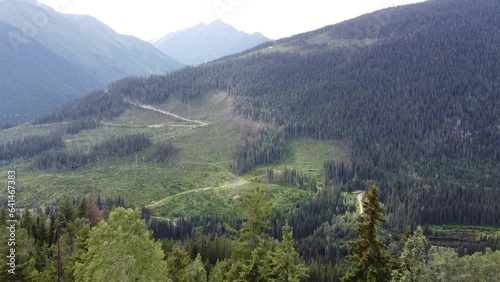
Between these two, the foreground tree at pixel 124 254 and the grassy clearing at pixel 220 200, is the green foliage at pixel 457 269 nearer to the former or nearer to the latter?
the foreground tree at pixel 124 254

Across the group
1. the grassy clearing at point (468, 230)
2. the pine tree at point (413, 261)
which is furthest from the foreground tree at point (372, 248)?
the grassy clearing at point (468, 230)

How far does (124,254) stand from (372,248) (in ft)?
70.3

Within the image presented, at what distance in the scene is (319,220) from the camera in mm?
156000

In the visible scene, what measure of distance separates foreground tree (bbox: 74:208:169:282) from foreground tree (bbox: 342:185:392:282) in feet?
58.1

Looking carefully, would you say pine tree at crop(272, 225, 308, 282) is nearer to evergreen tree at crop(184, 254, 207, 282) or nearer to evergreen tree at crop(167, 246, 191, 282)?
evergreen tree at crop(184, 254, 207, 282)

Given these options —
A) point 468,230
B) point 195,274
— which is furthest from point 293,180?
point 195,274

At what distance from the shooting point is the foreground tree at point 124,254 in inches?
1398

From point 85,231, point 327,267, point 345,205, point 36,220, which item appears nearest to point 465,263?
point 85,231

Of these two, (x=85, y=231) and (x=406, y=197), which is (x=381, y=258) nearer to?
(x=85, y=231)

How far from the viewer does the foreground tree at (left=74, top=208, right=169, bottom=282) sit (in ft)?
116

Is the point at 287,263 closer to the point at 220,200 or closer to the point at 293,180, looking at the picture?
the point at 220,200

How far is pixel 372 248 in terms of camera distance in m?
38.4

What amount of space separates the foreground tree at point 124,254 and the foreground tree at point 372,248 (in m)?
17.7

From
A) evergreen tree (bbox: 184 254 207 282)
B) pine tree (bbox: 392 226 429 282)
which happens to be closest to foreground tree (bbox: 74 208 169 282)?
pine tree (bbox: 392 226 429 282)
